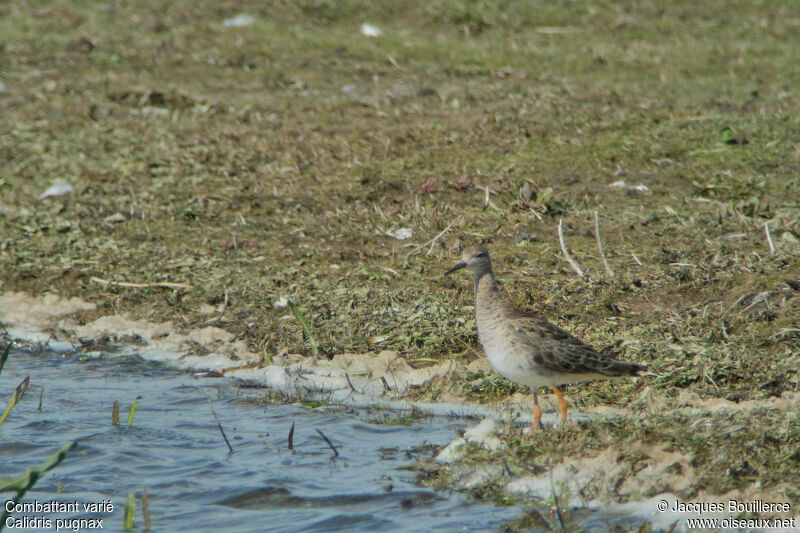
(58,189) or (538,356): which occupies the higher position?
(538,356)

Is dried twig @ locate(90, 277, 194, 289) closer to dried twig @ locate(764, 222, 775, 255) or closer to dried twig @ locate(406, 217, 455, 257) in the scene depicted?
dried twig @ locate(406, 217, 455, 257)

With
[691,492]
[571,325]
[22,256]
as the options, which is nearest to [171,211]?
[22,256]

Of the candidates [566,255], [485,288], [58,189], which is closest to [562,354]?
[485,288]

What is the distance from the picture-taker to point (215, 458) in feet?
21.5

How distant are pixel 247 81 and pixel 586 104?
5.01 metres

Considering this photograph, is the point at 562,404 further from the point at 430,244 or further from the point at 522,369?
the point at 430,244

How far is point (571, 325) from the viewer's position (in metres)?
7.77

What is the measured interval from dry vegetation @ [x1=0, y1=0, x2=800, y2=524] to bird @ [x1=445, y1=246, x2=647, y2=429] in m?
0.44

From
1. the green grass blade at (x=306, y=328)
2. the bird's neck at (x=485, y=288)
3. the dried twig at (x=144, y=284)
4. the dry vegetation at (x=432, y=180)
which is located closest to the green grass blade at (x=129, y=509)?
the dry vegetation at (x=432, y=180)

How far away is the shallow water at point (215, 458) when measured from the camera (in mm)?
5711

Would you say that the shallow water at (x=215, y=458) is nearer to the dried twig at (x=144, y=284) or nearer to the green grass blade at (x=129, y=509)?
the green grass blade at (x=129, y=509)

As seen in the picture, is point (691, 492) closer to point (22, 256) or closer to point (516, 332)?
point (516, 332)

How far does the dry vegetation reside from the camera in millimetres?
7438

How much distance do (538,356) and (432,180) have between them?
4.38 meters
